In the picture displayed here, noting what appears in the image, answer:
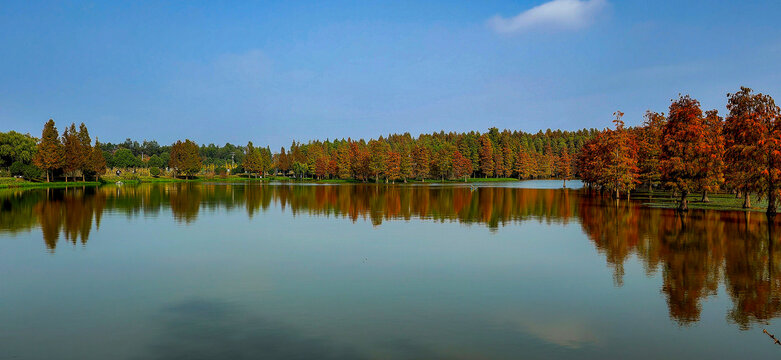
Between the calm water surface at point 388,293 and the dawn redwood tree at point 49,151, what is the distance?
3480 inches

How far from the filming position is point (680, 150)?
41906 millimetres

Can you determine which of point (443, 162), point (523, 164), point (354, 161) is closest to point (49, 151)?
point (354, 161)

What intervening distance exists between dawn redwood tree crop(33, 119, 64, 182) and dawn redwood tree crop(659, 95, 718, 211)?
368 feet

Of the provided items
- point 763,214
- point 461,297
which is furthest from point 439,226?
point 763,214

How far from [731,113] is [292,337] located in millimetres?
57802

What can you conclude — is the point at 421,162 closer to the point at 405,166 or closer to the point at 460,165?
the point at 405,166

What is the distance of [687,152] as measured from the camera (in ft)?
136

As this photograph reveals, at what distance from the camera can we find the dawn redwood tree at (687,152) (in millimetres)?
41000

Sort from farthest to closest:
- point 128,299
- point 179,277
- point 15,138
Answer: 1. point 15,138
2. point 179,277
3. point 128,299

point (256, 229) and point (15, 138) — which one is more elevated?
point (15, 138)

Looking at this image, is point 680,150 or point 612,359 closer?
point 612,359

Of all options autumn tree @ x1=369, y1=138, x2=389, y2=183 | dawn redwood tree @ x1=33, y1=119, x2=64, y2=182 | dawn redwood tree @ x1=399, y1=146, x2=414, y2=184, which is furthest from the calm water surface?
Answer: dawn redwood tree @ x1=399, y1=146, x2=414, y2=184

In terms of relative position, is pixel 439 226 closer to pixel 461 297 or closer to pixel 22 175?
pixel 461 297

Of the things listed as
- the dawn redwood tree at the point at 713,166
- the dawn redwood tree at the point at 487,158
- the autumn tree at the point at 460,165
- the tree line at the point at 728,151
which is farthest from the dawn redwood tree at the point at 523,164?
the dawn redwood tree at the point at 713,166
